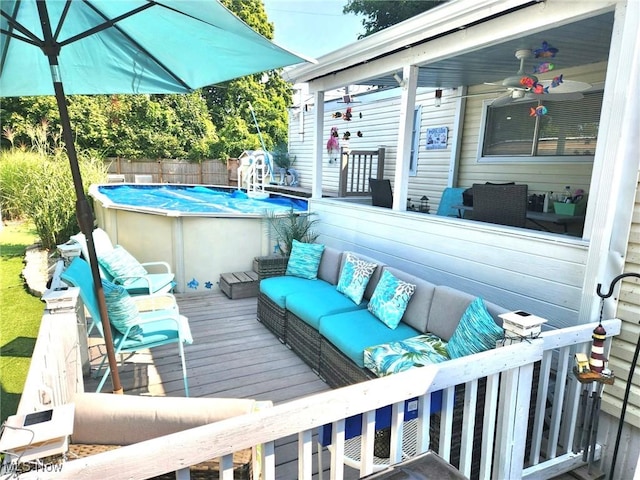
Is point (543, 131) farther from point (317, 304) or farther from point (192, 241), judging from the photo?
point (192, 241)

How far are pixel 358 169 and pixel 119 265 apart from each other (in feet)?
14.5

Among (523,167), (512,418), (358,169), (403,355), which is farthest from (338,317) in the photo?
(358,169)

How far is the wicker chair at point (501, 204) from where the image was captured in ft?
11.4

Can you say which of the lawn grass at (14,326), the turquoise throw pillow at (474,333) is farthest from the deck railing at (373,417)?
the lawn grass at (14,326)

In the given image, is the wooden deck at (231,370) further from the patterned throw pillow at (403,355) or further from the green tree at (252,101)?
the green tree at (252,101)

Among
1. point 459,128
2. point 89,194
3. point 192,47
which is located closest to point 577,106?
point 459,128

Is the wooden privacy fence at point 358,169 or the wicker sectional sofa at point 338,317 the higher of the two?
the wooden privacy fence at point 358,169

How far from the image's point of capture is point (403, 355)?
2.47 meters

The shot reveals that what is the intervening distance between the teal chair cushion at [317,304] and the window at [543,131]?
323cm

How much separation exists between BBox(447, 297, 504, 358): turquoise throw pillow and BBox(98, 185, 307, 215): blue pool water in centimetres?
817

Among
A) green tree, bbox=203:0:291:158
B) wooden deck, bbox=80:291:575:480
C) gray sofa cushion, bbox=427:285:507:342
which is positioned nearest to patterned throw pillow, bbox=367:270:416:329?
gray sofa cushion, bbox=427:285:507:342

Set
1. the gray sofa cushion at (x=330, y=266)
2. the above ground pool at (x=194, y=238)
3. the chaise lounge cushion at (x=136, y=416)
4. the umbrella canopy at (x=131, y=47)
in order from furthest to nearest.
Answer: the above ground pool at (x=194, y=238) → the gray sofa cushion at (x=330, y=266) → the umbrella canopy at (x=131, y=47) → the chaise lounge cushion at (x=136, y=416)

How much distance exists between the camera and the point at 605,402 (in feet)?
7.53

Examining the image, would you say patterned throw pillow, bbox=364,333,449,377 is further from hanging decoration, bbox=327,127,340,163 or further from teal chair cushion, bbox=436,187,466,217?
hanging decoration, bbox=327,127,340,163
